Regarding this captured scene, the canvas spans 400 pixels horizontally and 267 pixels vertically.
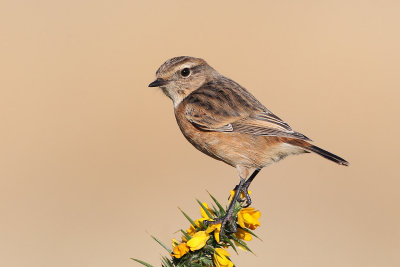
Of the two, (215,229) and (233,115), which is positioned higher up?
(233,115)

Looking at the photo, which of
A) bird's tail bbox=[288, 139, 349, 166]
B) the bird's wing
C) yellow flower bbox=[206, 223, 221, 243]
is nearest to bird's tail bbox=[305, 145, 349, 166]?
bird's tail bbox=[288, 139, 349, 166]

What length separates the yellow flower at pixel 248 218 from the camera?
362cm

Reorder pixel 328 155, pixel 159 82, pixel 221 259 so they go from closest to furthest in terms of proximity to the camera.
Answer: pixel 221 259, pixel 328 155, pixel 159 82

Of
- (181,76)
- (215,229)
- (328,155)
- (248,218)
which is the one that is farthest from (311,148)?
(215,229)

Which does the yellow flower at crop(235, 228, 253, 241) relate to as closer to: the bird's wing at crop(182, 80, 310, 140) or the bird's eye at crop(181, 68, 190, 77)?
the bird's wing at crop(182, 80, 310, 140)

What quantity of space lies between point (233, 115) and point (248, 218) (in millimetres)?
2649

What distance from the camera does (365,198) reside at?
11039 mm

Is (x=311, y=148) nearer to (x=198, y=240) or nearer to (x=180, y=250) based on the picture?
(x=198, y=240)

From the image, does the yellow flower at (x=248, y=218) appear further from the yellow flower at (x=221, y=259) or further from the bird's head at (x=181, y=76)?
the bird's head at (x=181, y=76)

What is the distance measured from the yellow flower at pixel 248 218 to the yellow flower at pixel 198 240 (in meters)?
0.28

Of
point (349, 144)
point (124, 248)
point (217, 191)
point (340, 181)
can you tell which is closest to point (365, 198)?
point (340, 181)

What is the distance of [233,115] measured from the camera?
6.19 metres

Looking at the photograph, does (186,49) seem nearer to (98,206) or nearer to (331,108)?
(331,108)

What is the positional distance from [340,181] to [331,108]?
8.20ft
